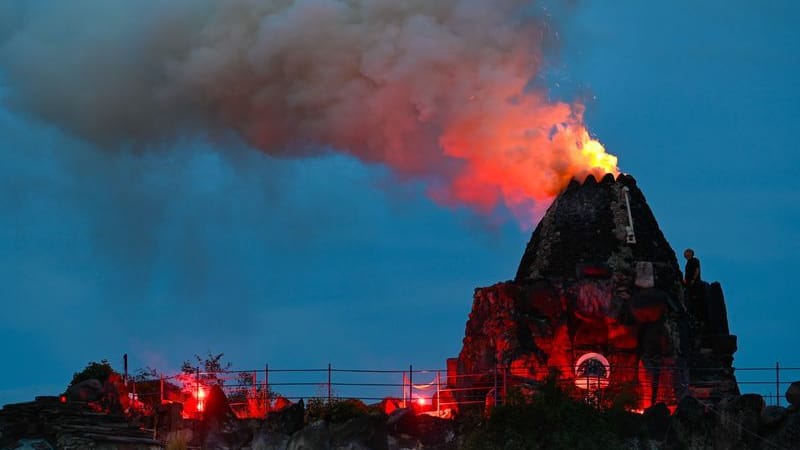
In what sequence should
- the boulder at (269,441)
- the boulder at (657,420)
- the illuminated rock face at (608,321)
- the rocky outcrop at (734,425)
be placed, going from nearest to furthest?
the rocky outcrop at (734,425) < the boulder at (657,420) < the boulder at (269,441) < the illuminated rock face at (608,321)

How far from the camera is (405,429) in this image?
132 feet

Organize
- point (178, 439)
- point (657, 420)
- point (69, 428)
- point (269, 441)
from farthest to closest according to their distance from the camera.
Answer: point (69, 428) < point (178, 439) < point (269, 441) < point (657, 420)

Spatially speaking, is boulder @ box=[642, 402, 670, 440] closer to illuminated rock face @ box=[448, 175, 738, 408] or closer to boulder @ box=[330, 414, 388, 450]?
illuminated rock face @ box=[448, 175, 738, 408]

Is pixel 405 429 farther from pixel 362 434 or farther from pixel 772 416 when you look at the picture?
pixel 772 416

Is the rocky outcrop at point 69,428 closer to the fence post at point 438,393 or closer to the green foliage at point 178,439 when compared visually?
the green foliage at point 178,439

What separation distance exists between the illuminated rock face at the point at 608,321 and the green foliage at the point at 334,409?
3688mm

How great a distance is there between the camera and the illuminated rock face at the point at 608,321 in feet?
143

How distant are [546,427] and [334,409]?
24.6ft

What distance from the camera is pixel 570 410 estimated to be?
3812 cm

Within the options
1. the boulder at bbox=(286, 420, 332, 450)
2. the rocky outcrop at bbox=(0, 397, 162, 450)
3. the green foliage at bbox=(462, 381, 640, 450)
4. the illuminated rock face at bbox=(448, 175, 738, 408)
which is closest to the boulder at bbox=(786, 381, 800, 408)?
the illuminated rock face at bbox=(448, 175, 738, 408)

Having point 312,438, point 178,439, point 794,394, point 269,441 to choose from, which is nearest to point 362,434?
point 312,438

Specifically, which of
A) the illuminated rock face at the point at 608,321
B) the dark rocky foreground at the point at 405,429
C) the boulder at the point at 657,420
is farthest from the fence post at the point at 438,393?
the boulder at the point at 657,420

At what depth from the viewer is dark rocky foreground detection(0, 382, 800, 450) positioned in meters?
37.8

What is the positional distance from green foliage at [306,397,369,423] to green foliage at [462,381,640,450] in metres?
4.59
